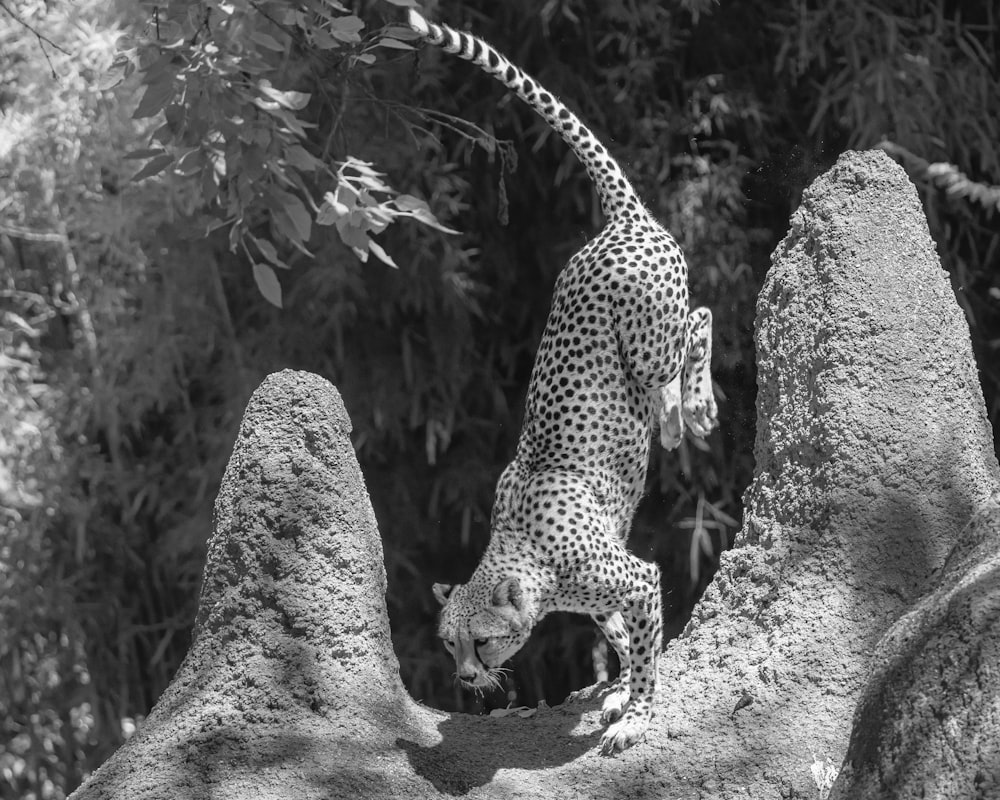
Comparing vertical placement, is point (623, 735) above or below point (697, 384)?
below

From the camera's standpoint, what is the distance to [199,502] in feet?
21.1

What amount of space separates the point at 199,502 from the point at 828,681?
352 cm

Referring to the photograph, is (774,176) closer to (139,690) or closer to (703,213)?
(703,213)

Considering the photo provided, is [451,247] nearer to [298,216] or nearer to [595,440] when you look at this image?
[298,216]

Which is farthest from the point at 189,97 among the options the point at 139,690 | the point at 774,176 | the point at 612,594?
the point at 139,690

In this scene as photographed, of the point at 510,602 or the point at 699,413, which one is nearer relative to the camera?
the point at 510,602

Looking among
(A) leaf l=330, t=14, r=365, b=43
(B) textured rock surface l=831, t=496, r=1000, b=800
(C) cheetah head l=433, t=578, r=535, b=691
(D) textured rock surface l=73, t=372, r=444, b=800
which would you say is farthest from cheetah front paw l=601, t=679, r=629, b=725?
(A) leaf l=330, t=14, r=365, b=43

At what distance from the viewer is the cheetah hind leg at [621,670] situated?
3.89 metres

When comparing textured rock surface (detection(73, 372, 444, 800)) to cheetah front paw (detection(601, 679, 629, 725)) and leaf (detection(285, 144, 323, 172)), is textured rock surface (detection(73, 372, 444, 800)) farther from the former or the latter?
leaf (detection(285, 144, 323, 172))

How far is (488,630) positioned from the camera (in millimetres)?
3740

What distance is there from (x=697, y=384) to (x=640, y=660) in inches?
33.3

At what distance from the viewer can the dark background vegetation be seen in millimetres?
6105

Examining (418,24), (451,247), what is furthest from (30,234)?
(418,24)

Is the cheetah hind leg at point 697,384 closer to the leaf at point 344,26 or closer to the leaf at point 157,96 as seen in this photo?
the leaf at point 344,26
